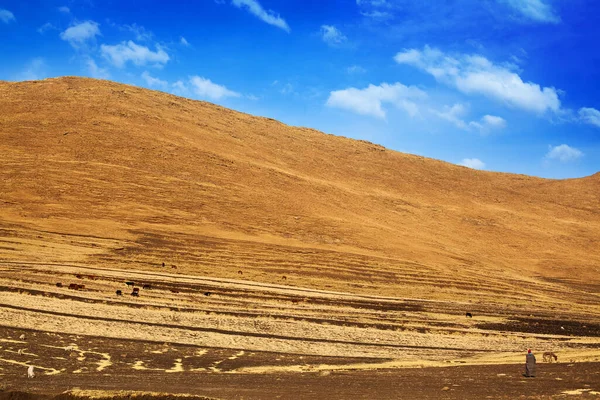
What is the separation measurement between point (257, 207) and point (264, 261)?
15.6 metres

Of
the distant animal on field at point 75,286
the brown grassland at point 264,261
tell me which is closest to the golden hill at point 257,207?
the brown grassland at point 264,261

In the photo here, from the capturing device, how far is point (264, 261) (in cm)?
5088

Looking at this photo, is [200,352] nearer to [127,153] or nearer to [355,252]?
[355,252]

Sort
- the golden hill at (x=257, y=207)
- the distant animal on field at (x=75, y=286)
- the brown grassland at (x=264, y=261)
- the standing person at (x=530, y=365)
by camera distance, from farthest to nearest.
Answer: the golden hill at (x=257, y=207) → the distant animal on field at (x=75, y=286) → the brown grassland at (x=264, y=261) → the standing person at (x=530, y=365)

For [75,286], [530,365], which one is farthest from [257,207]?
[530,365]

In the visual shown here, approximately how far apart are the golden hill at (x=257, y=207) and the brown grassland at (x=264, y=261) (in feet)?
1.06

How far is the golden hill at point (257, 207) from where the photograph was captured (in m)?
50.0

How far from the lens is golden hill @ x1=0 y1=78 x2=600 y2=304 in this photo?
50.0 metres

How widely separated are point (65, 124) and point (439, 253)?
47.1 meters

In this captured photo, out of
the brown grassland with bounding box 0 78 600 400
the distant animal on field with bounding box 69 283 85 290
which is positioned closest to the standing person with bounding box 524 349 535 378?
the brown grassland with bounding box 0 78 600 400

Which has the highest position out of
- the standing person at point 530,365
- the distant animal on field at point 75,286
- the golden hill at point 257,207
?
the golden hill at point 257,207

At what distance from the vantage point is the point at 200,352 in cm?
2288

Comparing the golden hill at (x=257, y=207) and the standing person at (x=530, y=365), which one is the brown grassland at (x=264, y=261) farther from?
the standing person at (x=530, y=365)

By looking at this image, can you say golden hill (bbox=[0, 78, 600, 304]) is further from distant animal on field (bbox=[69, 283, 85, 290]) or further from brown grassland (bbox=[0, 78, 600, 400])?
distant animal on field (bbox=[69, 283, 85, 290])
